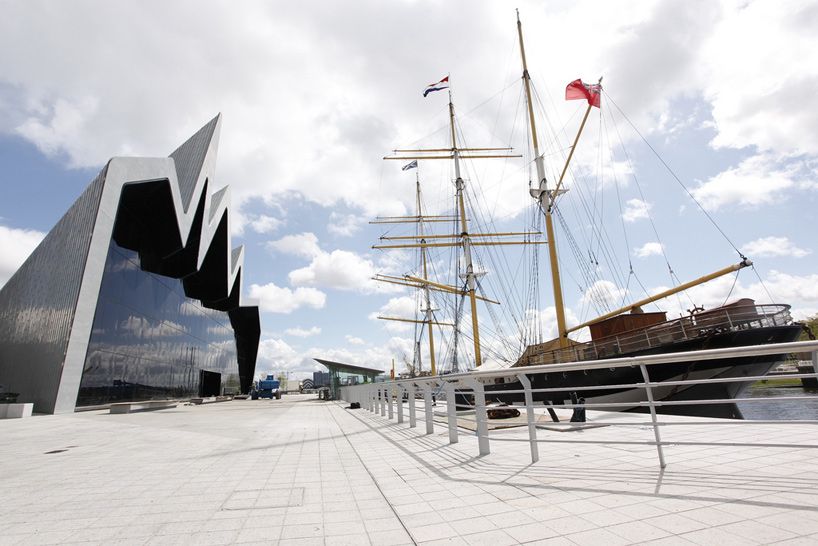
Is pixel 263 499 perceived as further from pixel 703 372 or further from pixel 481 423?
pixel 703 372

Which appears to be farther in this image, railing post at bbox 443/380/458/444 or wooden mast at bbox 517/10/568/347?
wooden mast at bbox 517/10/568/347

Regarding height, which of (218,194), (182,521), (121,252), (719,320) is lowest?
(182,521)

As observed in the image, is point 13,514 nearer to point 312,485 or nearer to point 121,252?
point 312,485

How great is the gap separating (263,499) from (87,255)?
773 inches

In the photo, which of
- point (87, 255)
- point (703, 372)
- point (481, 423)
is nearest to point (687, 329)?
point (703, 372)

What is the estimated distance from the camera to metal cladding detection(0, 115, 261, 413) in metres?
18.4

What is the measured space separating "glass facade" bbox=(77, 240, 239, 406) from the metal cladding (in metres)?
1.06

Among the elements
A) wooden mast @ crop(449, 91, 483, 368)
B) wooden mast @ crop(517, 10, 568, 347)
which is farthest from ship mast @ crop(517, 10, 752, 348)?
wooden mast @ crop(449, 91, 483, 368)

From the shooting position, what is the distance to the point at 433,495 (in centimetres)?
425

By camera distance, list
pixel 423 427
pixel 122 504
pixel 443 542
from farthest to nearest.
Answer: pixel 423 427, pixel 122 504, pixel 443 542

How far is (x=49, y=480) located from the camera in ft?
18.3

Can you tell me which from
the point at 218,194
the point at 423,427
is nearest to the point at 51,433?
the point at 423,427

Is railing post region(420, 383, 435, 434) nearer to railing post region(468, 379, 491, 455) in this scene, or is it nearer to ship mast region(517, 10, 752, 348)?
railing post region(468, 379, 491, 455)

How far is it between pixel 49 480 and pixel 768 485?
8484mm
